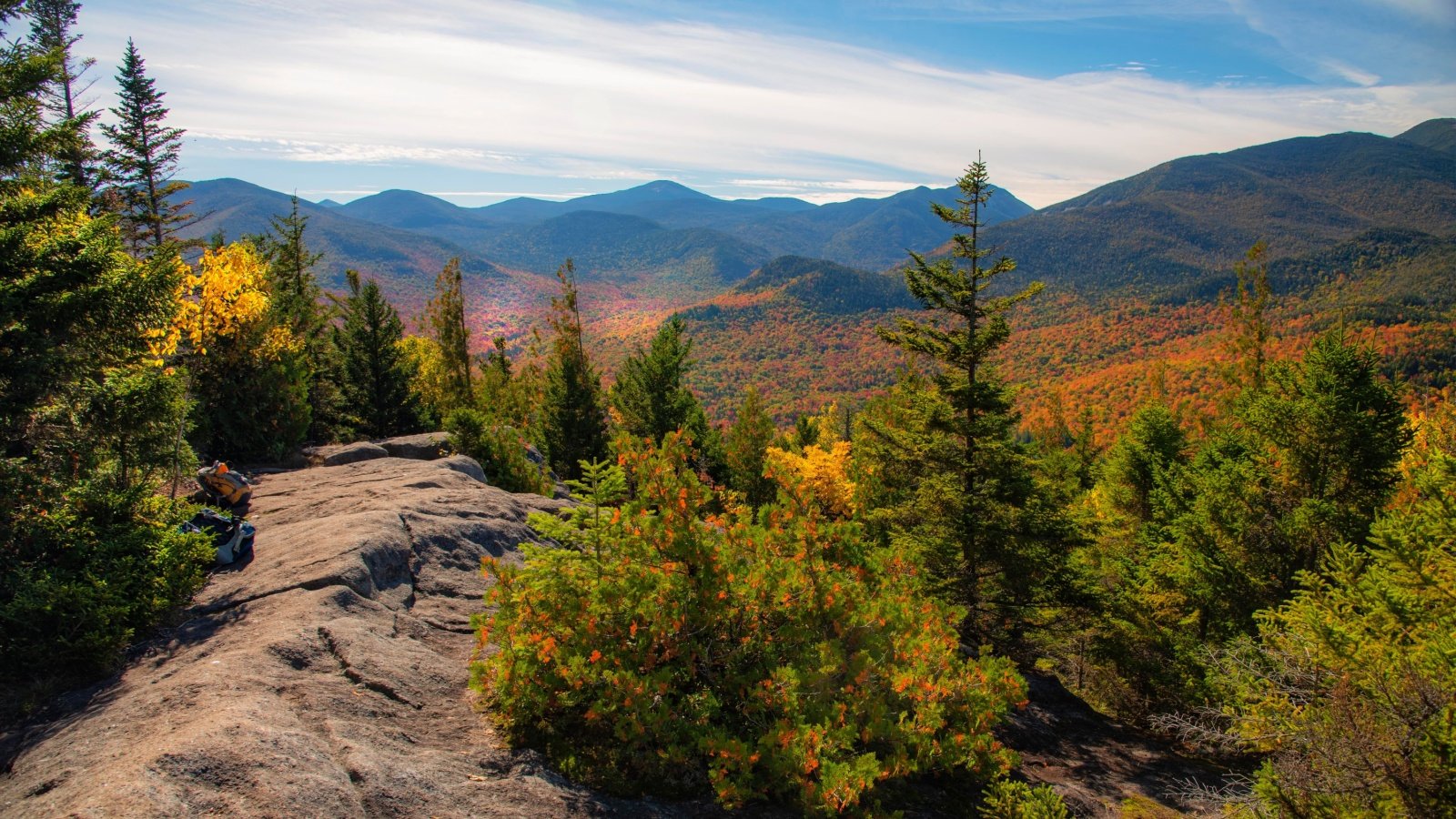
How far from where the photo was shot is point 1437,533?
31.2 feet

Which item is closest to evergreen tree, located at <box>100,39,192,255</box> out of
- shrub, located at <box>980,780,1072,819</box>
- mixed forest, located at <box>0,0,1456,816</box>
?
mixed forest, located at <box>0,0,1456,816</box>

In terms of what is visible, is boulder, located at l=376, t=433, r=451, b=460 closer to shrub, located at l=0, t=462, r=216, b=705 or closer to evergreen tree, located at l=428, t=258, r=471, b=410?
shrub, located at l=0, t=462, r=216, b=705

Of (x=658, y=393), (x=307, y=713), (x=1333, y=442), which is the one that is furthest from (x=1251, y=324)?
(x=307, y=713)

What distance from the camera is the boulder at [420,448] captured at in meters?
16.9

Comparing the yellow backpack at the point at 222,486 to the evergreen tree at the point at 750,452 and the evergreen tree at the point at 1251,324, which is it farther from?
the evergreen tree at the point at 1251,324

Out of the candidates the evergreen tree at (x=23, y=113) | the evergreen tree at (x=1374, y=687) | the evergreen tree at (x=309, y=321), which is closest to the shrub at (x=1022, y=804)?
the evergreen tree at (x=1374, y=687)

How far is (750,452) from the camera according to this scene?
3072 centimetres

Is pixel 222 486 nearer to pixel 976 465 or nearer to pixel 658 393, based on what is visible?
pixel 976 465

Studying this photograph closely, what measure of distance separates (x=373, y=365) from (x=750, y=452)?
53.7 ft

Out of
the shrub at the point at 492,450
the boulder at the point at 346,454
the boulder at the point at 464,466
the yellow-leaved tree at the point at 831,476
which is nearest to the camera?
the boulder at the point at 464,466

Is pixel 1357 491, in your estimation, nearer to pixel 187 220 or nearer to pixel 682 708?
pixel 682 708

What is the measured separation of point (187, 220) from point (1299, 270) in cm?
24578

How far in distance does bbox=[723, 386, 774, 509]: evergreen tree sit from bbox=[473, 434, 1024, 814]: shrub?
2305 cm

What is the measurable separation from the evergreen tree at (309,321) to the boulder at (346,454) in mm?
2915
